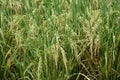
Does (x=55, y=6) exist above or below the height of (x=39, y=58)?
above

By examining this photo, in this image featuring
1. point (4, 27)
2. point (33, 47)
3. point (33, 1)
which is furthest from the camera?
point (33, 1)

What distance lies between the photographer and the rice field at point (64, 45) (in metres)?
2.02

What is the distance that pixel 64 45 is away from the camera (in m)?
2.08

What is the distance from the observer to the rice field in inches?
79.6

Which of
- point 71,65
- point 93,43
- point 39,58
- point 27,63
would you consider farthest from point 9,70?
point 93,43

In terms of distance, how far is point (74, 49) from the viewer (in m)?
2.00

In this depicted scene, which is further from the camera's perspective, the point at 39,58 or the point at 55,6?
the point at 55,6

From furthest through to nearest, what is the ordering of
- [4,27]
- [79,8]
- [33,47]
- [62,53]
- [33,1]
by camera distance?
[33,1], [4,27], [79,8], [33,47], [62,53]

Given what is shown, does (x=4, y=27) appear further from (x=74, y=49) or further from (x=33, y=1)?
(x=74, y=49)

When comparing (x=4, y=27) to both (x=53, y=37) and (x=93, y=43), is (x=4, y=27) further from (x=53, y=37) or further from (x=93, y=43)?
(x=93, y=43)

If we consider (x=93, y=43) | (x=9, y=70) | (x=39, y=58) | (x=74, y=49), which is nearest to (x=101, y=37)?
(x=93, y=43)

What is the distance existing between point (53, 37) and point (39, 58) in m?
0.16

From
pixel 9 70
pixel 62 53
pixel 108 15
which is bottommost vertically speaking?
pixel 9 70

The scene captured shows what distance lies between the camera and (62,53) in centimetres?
196
